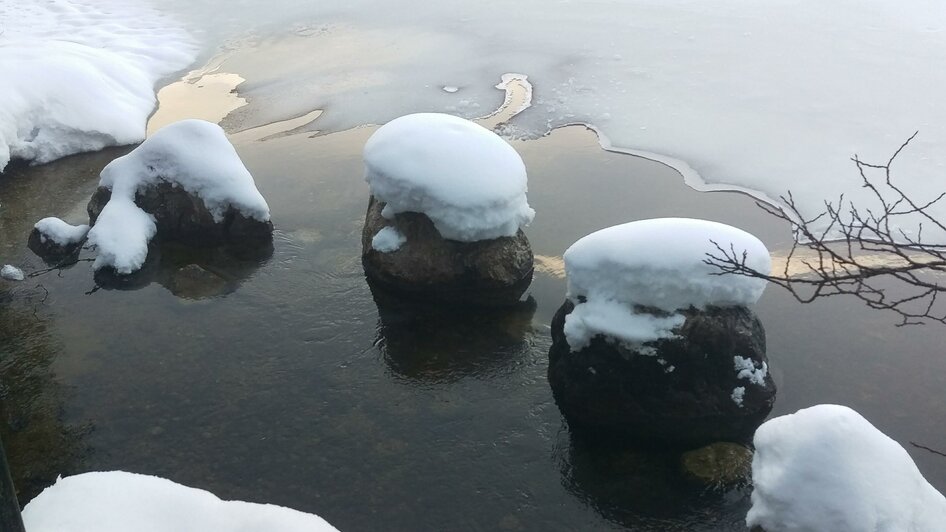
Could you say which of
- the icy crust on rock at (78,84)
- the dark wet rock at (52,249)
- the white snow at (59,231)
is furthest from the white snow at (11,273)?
the icy crust on rock at (78,84)

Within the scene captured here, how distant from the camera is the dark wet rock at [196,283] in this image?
352 inches

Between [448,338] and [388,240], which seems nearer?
[448,338]

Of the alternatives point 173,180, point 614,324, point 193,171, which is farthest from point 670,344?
point 173,180

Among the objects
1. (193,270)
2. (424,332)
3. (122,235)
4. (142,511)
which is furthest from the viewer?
(122,235)

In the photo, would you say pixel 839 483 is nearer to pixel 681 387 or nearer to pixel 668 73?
pixel 681 387

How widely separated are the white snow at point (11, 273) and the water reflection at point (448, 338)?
4.23 meters

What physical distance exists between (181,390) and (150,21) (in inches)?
613

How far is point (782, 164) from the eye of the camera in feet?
36.1

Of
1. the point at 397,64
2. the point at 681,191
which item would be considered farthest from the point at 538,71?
the point at 681,191

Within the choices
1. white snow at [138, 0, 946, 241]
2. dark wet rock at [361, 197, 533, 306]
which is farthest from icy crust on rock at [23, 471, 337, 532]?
white snow at [138, 0, 946, 241]

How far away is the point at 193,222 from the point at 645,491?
6.50m

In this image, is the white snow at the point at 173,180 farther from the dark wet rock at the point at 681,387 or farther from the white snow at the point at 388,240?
the dark wet rock at the point at 681,387

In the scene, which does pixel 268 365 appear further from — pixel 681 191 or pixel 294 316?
pixel 681 191

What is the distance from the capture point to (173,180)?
9898 millimetres
